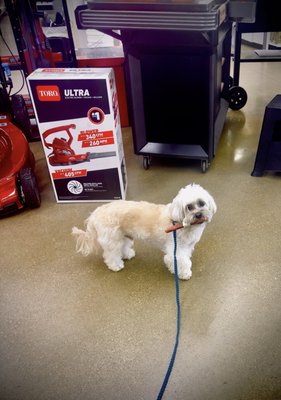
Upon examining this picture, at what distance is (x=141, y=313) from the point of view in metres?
1.60

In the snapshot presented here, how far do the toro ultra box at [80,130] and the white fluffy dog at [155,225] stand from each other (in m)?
0.59

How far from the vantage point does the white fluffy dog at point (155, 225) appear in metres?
1.46

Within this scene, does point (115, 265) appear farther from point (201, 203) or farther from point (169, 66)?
point (169, 66)

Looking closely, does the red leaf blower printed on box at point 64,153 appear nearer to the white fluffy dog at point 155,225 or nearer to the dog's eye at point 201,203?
the white fluffy dog at point 155,225

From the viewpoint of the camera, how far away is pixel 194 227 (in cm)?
157

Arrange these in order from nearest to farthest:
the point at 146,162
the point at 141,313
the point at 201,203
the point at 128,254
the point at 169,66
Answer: the point at 201,203 < the point at 141,313 < the point at 128,254 < the point at 169,66 < the point at 146,162

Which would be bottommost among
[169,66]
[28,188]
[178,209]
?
[28,188]

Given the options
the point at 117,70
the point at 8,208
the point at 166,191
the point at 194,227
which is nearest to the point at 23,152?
→ the point at 8,208

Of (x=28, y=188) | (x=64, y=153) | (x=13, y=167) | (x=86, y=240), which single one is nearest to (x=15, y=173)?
(x=13, y=167)

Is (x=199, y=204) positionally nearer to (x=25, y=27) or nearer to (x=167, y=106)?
(x=167, y=106)

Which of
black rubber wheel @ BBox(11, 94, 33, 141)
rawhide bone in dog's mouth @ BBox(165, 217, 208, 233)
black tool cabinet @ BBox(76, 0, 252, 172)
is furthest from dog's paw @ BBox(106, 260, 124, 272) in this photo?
black rubber wheel @ BBox(11, 94, 33, 141)

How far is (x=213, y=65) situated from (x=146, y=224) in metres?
1.24

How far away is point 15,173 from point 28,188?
17 cm

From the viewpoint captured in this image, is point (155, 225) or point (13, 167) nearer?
point (155, 225)
